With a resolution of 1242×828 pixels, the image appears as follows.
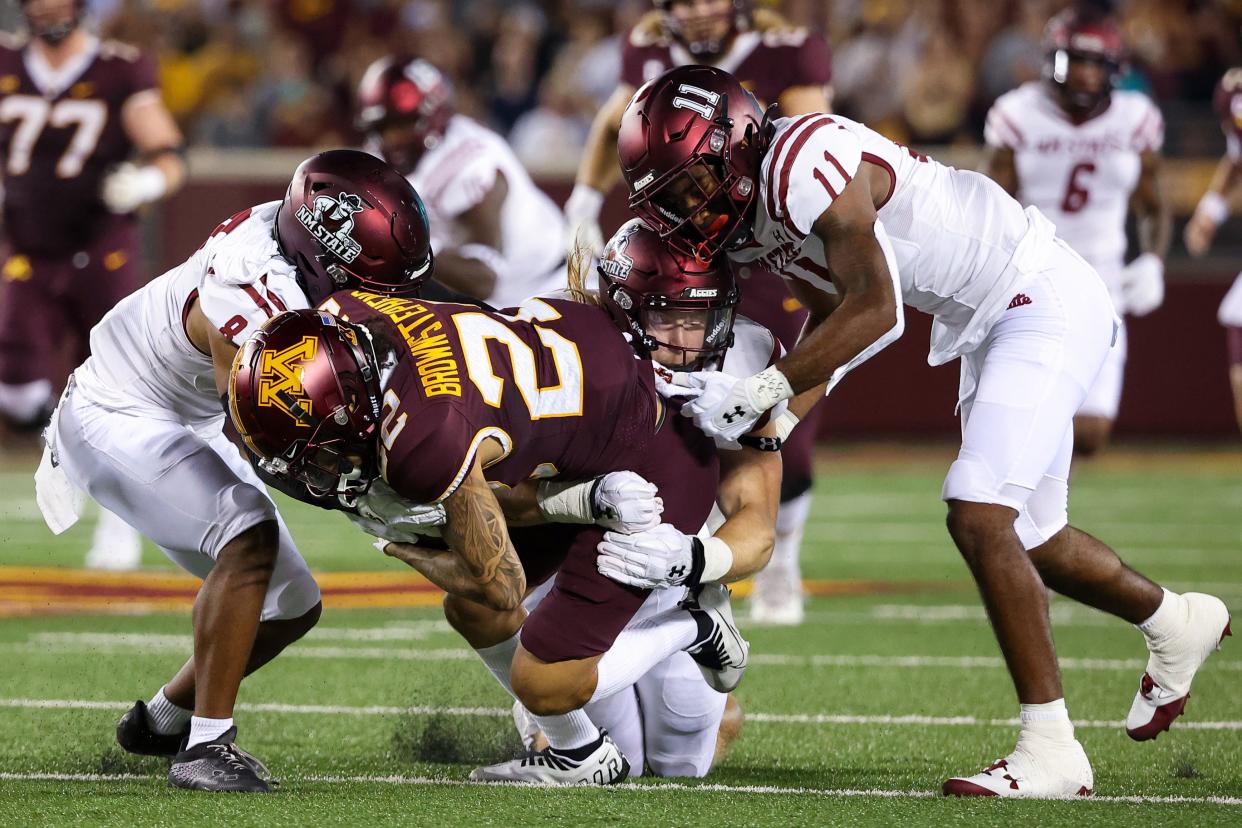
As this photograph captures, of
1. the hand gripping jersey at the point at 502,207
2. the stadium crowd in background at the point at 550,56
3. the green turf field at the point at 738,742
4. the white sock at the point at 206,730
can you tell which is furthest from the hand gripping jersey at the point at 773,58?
the stadium crowd in background at the point at 550,56

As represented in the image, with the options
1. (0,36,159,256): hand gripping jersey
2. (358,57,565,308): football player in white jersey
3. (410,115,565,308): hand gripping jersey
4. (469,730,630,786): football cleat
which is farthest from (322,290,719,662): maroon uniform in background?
(0,36,159,256): hand gripping jersey

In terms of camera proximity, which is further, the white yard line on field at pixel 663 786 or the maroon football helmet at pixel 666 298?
the maroon football helmet at pixel 666 298

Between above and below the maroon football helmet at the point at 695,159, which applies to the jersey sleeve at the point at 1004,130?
below

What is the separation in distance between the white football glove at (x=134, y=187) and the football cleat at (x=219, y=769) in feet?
12.9

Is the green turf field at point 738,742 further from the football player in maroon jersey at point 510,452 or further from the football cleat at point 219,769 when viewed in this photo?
the football player in maroon jersey at point 510,452

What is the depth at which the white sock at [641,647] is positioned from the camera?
3.73 m

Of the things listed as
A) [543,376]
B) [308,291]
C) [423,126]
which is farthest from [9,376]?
[543,376]

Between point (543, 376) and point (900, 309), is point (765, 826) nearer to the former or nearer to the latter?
point (543, 376)

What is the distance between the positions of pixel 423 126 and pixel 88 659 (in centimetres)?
229

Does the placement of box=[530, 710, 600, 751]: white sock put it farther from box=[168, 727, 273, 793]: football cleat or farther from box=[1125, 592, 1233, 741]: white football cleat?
box=[1125, 592, 1233, 741]: white football cleat

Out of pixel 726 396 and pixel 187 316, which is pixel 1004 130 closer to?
pixel 726 396

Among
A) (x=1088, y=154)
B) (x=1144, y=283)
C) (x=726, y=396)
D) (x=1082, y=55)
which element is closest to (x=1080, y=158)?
(x=1088, y=154)

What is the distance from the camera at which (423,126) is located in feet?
21.4

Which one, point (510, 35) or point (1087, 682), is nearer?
point (1087, 682)
